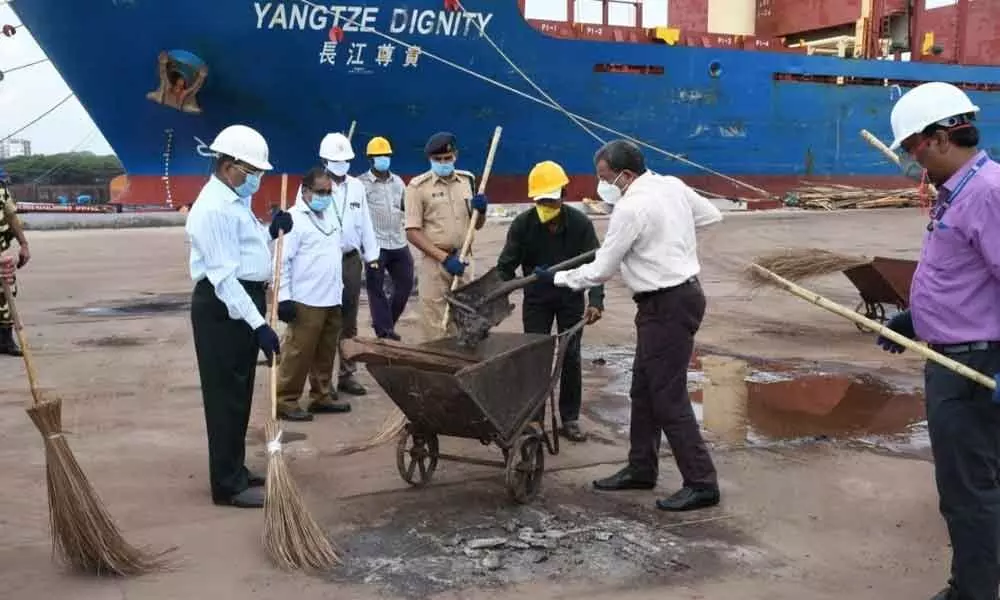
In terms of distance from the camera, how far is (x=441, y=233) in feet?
20.6

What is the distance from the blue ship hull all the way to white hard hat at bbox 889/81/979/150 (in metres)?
15.4

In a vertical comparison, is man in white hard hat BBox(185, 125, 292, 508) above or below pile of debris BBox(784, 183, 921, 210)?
above

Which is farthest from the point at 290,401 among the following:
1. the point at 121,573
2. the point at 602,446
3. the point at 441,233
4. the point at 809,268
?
the point at 809,268

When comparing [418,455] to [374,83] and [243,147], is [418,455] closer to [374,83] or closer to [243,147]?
[243,147]

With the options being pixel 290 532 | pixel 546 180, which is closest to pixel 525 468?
pixel 290 532

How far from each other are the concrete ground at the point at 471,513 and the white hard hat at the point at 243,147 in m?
1.63

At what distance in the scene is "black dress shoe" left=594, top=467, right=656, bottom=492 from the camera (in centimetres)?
449

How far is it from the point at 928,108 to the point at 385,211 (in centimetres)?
526

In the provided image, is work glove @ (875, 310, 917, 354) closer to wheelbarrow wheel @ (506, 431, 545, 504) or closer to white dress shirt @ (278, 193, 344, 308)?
wheelbarrow wheel @ (506, 431, 545, 504)

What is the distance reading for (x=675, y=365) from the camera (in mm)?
4270

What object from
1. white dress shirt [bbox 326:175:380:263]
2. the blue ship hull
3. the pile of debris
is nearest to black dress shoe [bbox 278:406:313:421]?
white dress shirt [bbox 326:175:380:263]

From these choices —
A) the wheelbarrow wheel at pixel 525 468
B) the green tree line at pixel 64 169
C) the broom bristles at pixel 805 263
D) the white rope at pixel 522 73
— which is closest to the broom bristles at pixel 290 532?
the wheelbarrow wheel at pixel 525 468

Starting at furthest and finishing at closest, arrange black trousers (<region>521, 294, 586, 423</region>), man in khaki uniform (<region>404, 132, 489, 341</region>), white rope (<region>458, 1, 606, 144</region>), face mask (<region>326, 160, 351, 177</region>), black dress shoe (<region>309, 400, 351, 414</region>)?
white rope (<region>458, 1, 606, 144</region>), face mask (<region>326, 160, 351, 177</region>), man in khaki uniform (<region>404, 132, 489, 341</region>), black dress shoe (<region>309, 400, 351, 414</region>), black trousers (<region>521, 294, 586, 423</region>)

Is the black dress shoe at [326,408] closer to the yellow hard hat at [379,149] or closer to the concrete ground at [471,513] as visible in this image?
the concrete ground at [471,513]
